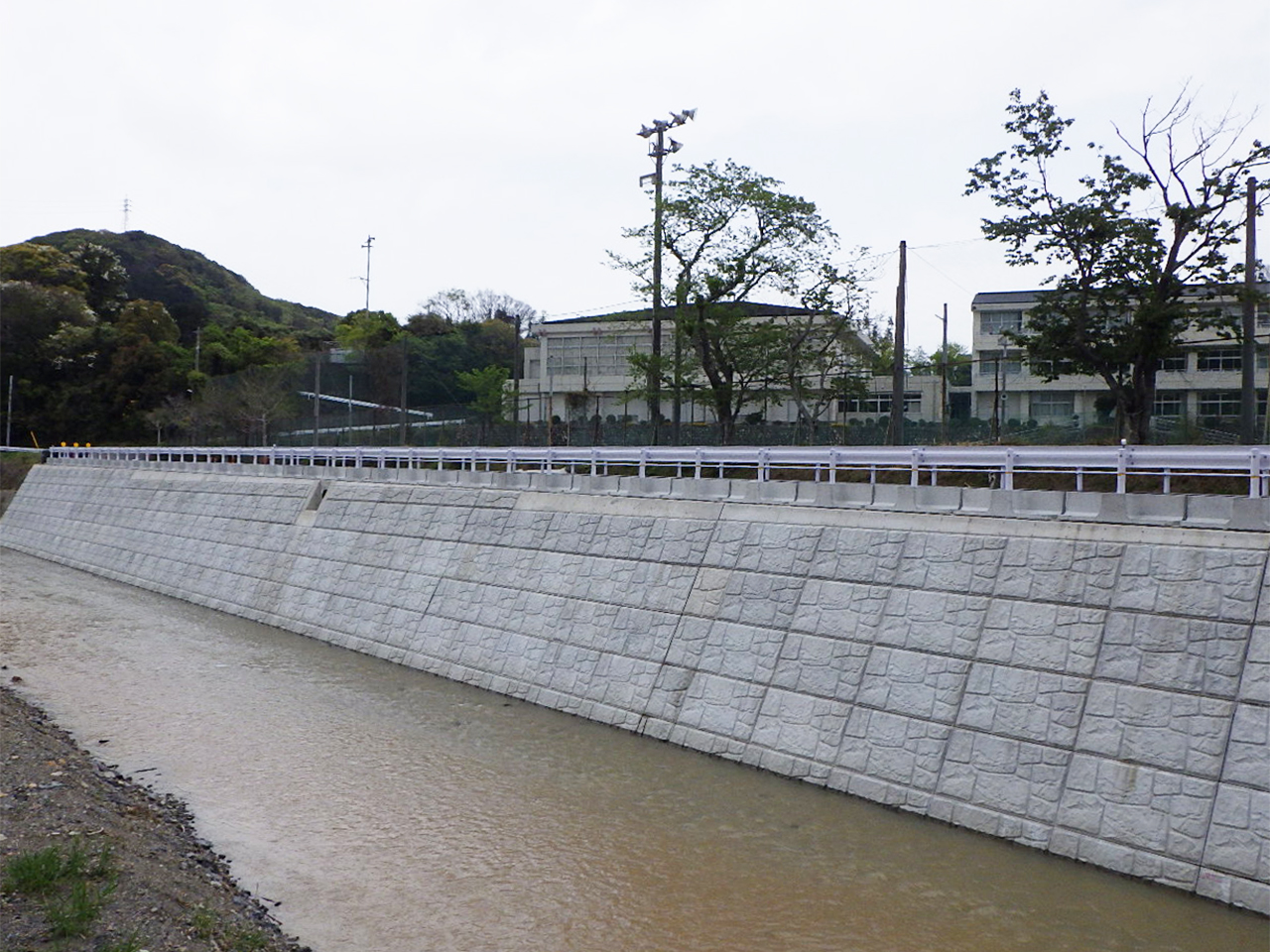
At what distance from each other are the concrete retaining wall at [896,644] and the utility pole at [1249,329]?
11264 millimetres

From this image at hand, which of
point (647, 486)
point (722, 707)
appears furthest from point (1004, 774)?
point (647, 486)

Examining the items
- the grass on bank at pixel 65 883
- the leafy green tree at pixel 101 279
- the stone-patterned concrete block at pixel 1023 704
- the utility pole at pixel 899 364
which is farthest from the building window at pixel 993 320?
the leafy green tree at pixel 101 279

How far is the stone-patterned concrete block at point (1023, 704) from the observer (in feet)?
30.7

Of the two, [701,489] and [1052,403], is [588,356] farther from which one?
[701,489]

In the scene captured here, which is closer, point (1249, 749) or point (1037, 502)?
point (1249, 749)

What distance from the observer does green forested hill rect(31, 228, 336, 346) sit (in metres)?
90.4

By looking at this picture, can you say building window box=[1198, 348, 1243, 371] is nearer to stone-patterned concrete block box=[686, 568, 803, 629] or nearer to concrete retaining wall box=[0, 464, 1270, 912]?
concrete retaining wall box=[0, 464, 1270, 912]

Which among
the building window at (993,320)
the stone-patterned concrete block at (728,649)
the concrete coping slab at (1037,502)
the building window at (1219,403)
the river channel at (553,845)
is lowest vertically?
the river channel at (553,845)

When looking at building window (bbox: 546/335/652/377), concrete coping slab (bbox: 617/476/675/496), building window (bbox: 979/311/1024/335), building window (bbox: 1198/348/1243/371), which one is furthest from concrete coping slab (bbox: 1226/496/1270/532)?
building window (bbox: 546/335/652/377)

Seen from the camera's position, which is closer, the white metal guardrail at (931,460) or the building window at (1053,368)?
the white metal guardrail at (931,460)

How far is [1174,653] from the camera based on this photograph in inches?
356

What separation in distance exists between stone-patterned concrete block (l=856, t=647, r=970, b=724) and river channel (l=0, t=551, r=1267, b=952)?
1010 millimetres

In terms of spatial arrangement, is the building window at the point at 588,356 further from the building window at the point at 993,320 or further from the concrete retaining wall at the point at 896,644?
the concrete retaining wall at the point at 896,644

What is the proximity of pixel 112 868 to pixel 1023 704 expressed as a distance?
7.45 metres
